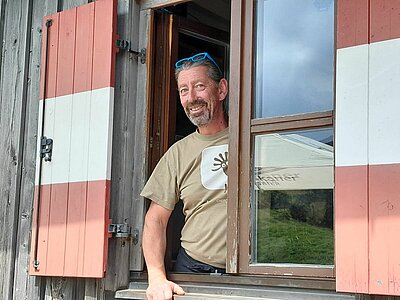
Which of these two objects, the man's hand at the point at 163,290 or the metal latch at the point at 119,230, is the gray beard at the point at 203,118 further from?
the man's hand at the point at 163,290

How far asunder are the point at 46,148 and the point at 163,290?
1077mm

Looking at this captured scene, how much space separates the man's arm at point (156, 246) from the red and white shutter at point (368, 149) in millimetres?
980

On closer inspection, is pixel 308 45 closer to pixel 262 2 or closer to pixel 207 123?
pixel 262 2

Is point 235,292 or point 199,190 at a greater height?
point 199,190

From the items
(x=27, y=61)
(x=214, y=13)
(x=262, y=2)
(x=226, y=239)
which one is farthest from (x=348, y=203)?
(x=214, y=13)

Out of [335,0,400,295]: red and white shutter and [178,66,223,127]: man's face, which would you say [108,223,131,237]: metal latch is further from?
[335,0,400,295]: red and white shutter

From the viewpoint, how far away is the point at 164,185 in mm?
3855

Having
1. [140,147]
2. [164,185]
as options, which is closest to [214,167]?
[164,185]

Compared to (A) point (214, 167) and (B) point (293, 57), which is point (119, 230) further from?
(B) point (293, 57)

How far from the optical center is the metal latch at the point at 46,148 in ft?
13.2

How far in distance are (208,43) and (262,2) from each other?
156cm

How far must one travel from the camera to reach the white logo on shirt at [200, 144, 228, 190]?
3791 millimetres

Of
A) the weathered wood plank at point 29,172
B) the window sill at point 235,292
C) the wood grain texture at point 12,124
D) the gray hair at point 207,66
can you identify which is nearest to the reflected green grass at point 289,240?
the window sill at point 235,292

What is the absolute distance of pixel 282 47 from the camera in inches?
137
